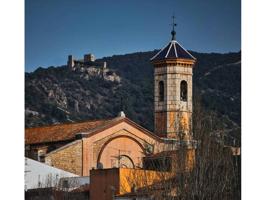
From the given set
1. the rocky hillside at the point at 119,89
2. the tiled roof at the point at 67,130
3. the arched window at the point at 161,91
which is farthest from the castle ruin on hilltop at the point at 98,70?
the arched window at the point at 161,91

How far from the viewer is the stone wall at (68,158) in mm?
13430

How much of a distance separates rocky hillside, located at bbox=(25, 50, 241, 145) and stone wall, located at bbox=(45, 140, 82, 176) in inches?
65.6

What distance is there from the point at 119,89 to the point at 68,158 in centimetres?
488

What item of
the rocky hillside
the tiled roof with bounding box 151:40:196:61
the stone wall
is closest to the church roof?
the stone wall

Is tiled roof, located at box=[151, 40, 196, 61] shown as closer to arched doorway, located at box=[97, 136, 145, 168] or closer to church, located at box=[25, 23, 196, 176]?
church, located at box=[25, 23, 196, 176]

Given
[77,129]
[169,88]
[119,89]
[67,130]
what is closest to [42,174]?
[119,89]

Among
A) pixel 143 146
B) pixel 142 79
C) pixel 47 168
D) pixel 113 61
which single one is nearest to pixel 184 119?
pixel 113 61

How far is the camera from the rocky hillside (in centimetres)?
566

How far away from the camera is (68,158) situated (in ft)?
46.7

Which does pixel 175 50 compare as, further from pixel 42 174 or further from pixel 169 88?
pixel 169 88
